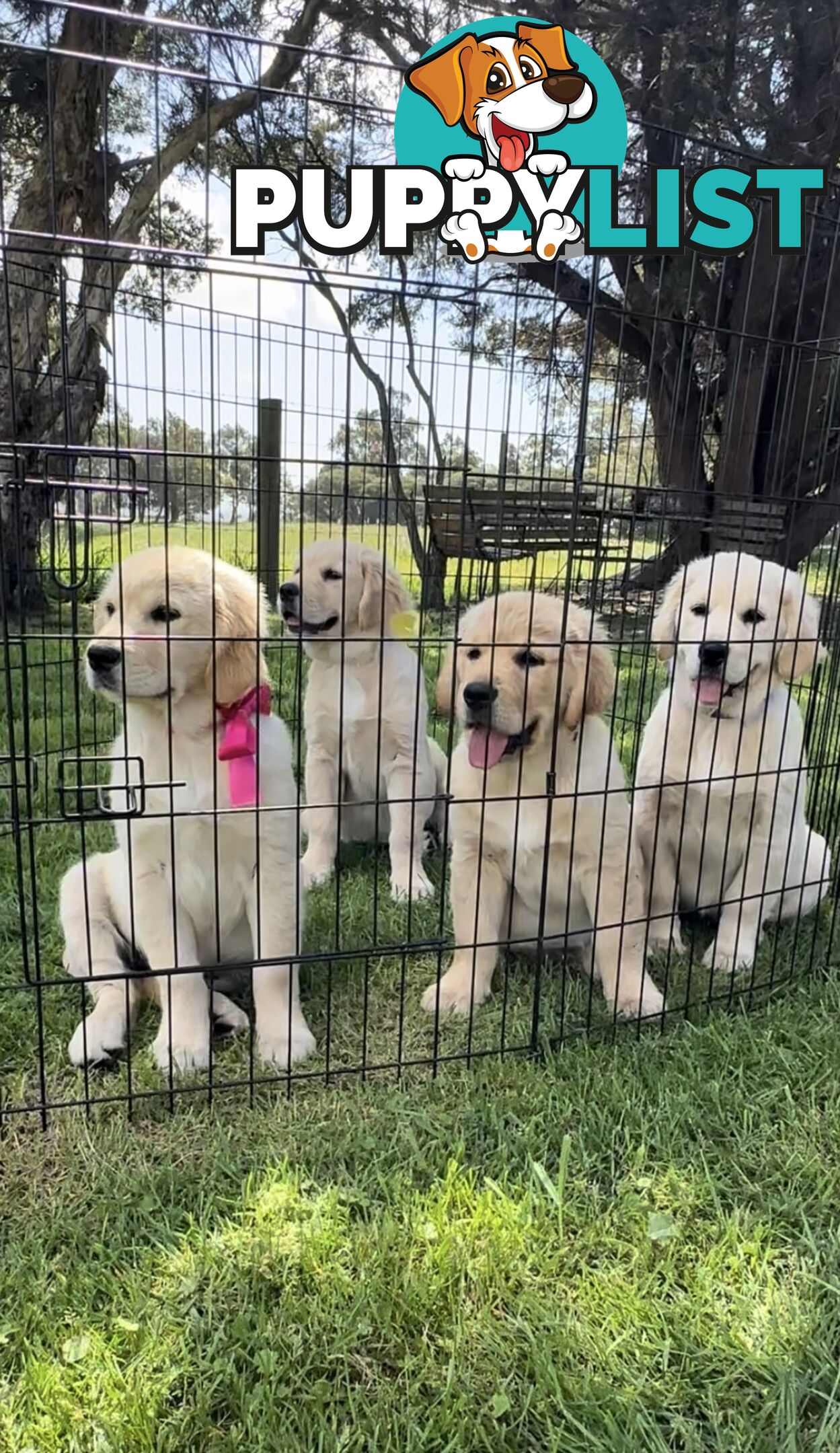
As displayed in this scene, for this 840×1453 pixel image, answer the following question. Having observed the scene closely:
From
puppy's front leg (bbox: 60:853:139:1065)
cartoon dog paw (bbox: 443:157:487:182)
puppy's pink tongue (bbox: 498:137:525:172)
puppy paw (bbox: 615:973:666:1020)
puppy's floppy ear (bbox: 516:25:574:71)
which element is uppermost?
puppy's floppy ear (bbox: 516:25:574:71)

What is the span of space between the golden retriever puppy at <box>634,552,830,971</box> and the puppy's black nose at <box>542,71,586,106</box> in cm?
452

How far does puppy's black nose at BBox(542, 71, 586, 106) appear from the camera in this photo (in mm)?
5883

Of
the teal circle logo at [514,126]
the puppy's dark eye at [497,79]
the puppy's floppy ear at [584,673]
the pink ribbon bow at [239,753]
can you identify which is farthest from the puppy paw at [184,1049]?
the puppy's dark eye at [497,79]

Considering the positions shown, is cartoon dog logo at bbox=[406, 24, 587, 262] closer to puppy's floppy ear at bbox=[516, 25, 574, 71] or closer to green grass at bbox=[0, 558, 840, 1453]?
puppy's floppy ear at bbox=[516, 25, 574, 71]

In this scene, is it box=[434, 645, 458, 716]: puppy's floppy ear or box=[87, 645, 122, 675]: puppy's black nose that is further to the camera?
box=[434, 645, 458, 716]: puppy's floppy ear

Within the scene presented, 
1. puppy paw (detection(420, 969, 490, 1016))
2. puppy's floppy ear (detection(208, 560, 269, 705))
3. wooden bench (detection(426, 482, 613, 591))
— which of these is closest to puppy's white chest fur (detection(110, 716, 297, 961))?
puppy's floppy ear (detection(208, 560, 269, 705))

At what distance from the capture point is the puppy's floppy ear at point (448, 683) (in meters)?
2.65

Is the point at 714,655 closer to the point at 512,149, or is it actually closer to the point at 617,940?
the point at 617,940

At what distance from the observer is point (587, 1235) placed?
174 centimetres

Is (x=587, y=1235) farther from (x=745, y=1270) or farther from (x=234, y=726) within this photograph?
(x=234, y=726)

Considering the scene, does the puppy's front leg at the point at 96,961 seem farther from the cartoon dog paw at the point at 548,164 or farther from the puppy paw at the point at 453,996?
the cartoon dog paw at the point at 548,164

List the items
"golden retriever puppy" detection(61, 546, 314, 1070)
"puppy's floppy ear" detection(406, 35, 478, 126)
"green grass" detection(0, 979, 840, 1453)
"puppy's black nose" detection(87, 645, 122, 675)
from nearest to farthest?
"green grass" detection(0, 979, 840, 1453), "puppy's black nose" detection(87, 645, 122, 675), "golden retriever puppy" detection(61, 546, 314, 1070), "puppy's floppy ear" detection(406, 35, 478, 126)

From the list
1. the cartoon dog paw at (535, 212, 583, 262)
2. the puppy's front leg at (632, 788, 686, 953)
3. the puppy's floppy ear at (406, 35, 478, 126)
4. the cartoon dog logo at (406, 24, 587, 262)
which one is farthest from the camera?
the puppy's floppy ear at (406, 35, 478, 126)

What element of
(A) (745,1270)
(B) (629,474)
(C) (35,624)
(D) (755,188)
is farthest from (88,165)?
(A) (745,1270)
